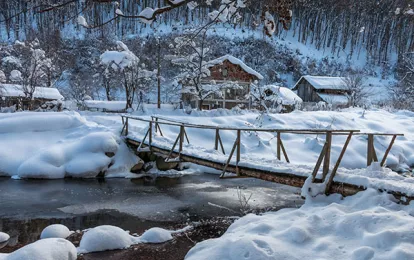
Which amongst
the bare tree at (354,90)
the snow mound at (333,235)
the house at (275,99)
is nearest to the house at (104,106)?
the house at (275,99)

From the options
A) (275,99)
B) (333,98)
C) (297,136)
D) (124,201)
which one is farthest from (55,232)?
(333,98)

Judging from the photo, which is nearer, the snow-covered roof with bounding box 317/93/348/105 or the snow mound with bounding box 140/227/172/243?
the snow mound with bounding box 140/227/172/243

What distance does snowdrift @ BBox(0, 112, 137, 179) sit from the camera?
1409 cm

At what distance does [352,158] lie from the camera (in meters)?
17.6

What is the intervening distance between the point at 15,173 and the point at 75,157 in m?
2.33

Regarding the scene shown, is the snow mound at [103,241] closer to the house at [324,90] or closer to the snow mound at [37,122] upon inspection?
the snow mound at [37,122]

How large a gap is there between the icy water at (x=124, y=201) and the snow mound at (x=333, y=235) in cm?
397

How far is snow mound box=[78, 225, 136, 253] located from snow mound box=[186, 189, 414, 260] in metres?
2.33

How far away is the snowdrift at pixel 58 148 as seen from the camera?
46.2 ft

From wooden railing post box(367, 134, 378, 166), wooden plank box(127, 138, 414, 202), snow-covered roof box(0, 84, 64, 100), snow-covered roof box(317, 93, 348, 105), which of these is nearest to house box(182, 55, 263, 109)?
snow-covered roof box(0, 84, 64, 100)

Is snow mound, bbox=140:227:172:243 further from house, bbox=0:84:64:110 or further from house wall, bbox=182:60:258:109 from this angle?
house wall, bbox=182:60:258:109

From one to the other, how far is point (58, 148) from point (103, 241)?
373 inches

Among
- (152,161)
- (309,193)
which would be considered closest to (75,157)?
(152,161)

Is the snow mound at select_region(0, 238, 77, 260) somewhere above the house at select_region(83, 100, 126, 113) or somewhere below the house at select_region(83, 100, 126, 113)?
below
